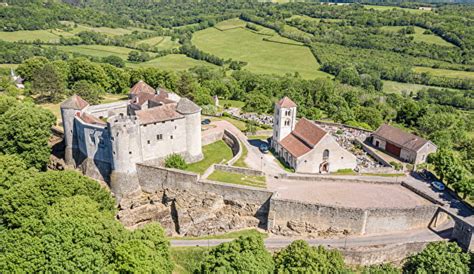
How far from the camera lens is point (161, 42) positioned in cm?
15450

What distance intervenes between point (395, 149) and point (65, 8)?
165292mm

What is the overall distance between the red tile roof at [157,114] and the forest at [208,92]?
11428 millimetres

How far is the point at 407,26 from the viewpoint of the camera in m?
158

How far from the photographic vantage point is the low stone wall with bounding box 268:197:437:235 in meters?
44.3

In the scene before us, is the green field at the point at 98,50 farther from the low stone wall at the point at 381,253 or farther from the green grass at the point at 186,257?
the low stone wall at the point at 381,253

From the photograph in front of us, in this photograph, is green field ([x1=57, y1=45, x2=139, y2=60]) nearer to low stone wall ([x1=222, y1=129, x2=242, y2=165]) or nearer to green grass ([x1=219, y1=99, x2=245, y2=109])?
green grass ([x1=219, y1=99, x2=245, y2=109])

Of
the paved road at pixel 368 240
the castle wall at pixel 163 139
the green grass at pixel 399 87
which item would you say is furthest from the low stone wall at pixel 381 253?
the green grass at pixel 399 87

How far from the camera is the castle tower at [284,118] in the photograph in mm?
57719

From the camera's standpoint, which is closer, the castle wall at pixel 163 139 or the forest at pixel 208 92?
the forest at pixel 208 92

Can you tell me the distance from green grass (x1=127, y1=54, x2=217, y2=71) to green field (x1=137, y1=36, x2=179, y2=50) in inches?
481

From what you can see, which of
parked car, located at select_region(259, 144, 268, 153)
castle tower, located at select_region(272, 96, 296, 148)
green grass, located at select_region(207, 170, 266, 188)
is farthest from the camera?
parked car, located at select_region(259, 144, 268, 153)

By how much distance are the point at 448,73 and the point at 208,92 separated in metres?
82.9

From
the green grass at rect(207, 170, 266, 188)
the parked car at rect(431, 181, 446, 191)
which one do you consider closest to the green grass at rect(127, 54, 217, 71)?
the green grass at rect(207, 170, 266, 188)

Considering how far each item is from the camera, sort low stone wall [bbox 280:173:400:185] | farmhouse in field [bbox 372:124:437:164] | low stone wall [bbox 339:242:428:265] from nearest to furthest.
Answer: low stone wall [bbox 339:242:428:265] < low stone wall [bbox 280:173:400:185] < farmhouse in field [bbox 372:124:437:164]
